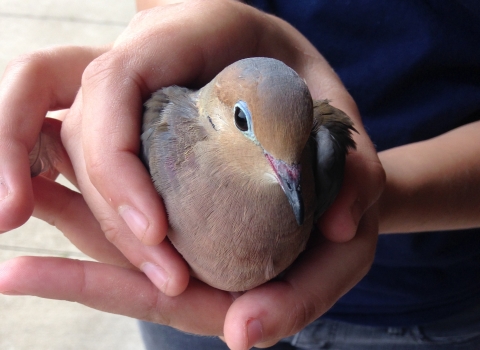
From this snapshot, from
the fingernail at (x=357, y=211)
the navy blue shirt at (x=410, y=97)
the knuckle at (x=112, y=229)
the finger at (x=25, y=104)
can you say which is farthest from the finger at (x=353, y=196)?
the finger at (x=25, y=104)

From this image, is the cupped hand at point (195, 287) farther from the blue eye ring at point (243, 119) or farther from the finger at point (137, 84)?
the blue eye ring at point (243, 119)

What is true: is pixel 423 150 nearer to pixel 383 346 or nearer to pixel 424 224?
pixel 424 224

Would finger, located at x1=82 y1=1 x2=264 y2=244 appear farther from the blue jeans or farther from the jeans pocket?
the jeans pocket

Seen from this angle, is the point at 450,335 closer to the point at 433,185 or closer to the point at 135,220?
the point at 433,185

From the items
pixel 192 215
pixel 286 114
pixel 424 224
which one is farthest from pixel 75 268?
pixel 424 224

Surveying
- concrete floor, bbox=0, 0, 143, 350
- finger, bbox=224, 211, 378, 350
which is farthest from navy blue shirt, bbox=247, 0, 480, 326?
concrete floor, bbox=0, 0, 143, 350

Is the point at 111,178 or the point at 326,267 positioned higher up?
the point at 111,178
